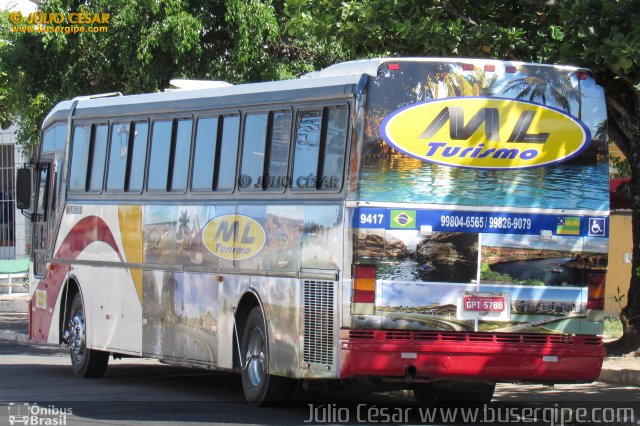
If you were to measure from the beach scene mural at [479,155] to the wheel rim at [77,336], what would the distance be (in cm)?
646

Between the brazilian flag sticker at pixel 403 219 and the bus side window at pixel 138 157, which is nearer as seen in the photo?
the brazilian flag sticker at pixel 403 219

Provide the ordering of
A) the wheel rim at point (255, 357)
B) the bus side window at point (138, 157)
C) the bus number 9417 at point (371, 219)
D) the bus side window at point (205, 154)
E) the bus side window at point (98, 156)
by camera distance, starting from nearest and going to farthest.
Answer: the bus number 9417 at point (371, 219), the wheel rim at point (255, 357), the bus side window at point (205, 154), the bus side window at point (138, 157), the bus side window at point (98, 156)

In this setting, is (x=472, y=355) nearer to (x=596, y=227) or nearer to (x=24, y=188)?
(x=596, y=227)

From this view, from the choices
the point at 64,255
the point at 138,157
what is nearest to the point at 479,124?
the point at 138,157

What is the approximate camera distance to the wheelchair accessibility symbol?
11922 mm

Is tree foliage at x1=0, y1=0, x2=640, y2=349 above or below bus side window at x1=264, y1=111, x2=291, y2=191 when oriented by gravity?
above

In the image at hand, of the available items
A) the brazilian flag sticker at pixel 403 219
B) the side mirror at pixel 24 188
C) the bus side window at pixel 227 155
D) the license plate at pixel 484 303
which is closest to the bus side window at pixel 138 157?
the bus side window at pixel 227 155

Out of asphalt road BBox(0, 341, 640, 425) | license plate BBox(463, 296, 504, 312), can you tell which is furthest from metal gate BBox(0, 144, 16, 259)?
license plate BBox(463, 296, 504, 312)

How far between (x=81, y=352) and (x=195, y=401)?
3.41 metres

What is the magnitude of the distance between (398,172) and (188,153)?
144 inches

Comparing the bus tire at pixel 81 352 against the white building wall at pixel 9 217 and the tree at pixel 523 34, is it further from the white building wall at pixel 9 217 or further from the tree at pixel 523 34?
the white building wall at pixel 9 217

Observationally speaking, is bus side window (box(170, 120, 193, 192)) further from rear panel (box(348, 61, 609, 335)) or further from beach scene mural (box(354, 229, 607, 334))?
beach scene mural (box(354, 229, 607, 334))

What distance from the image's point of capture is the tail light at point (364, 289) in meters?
11.3

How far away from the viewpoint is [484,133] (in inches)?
456
